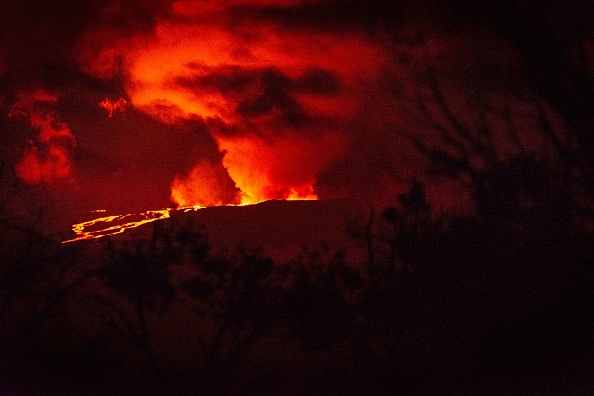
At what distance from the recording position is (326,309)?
24.4 feet

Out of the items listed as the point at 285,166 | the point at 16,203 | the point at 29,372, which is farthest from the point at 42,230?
the point at 285,166

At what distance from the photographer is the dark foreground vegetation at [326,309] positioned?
7.25 m

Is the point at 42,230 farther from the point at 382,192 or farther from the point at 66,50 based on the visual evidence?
the point at 382,192

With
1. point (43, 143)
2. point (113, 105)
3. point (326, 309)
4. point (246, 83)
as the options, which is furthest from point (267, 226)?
point (43, 143)

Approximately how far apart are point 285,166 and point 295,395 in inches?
91.7

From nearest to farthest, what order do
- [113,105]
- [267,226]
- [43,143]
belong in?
[267,226] → [43,143] → [113,105]

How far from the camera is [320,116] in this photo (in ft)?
25.5

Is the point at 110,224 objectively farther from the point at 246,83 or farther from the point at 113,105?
the point at 246,83

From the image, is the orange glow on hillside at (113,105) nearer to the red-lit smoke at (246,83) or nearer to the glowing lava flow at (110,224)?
the red-lit smoke at (246,83)

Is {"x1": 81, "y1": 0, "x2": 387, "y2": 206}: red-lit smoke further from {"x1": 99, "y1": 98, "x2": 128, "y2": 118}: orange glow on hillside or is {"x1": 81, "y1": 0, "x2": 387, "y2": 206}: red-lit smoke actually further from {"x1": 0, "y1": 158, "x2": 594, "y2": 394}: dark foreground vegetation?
{"x1": 0, "y1": 158, "x2": 594, "y2": 394}: dark foreground vegetation

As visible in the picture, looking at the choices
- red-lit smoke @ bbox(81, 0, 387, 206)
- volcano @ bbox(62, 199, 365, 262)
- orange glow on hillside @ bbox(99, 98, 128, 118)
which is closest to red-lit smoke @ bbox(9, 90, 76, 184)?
orange glow on hillside @ bbox(99, 98, 128, 118)

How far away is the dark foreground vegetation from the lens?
23.8 feet

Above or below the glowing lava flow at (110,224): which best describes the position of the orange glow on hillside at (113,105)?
above

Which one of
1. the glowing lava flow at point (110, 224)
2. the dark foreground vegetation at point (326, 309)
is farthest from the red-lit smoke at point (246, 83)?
the dark foreground vegetation at point (326, 309)
